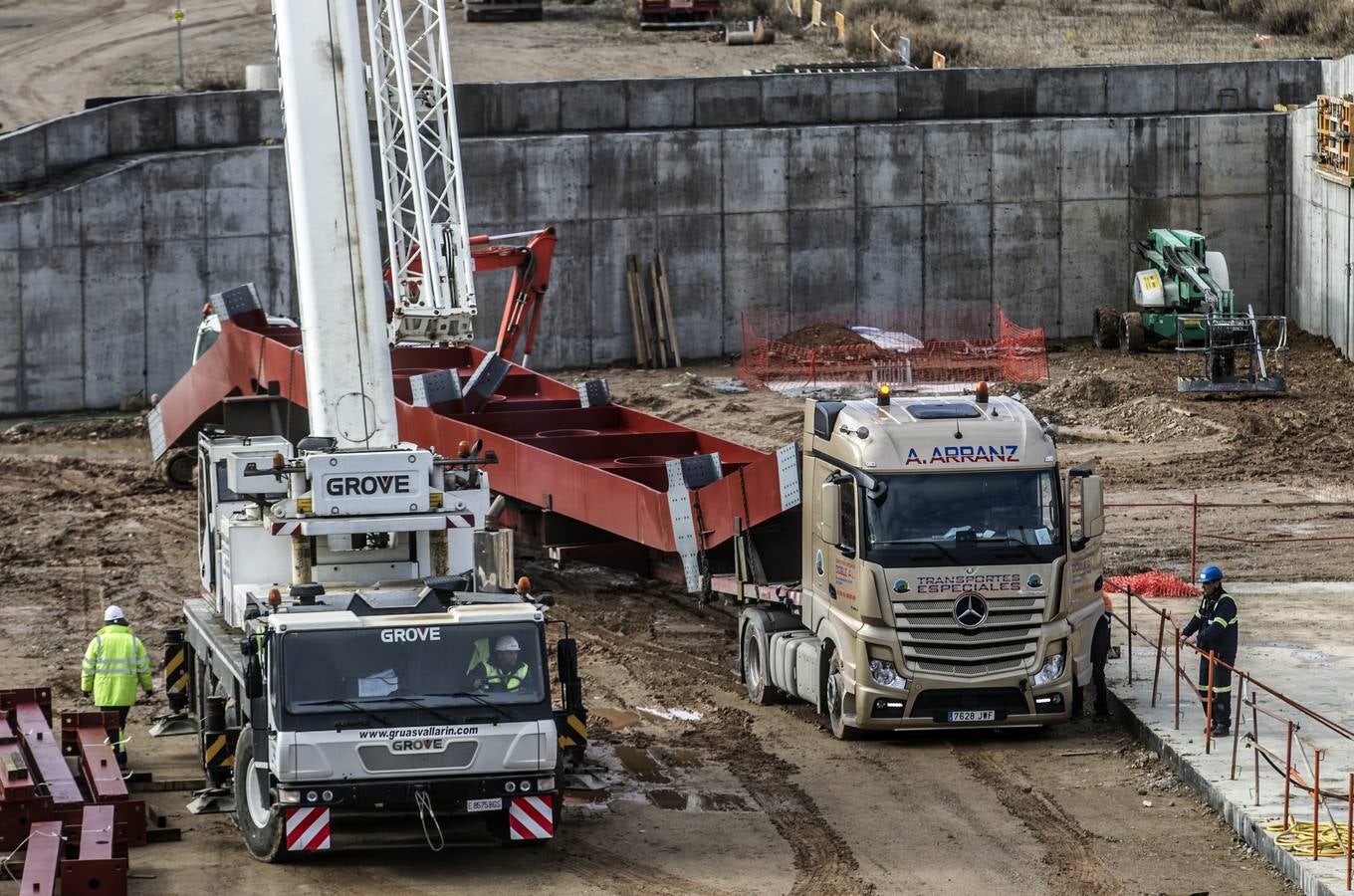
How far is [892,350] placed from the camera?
37219 millimetres

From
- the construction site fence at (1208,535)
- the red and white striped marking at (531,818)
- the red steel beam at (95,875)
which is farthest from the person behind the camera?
the construction site fence at (1208,535)

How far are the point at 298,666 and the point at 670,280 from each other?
25445 millimetres

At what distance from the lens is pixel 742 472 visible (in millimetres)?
18500

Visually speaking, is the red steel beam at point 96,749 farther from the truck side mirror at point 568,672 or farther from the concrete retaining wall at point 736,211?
the concrete retaining wall at point 736,211

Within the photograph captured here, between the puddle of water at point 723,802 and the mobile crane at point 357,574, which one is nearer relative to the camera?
the mobile crane at point 357,574

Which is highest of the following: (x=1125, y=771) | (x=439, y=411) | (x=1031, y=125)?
(x=1031, y=125)

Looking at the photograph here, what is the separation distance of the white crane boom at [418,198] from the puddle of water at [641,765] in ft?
14.0

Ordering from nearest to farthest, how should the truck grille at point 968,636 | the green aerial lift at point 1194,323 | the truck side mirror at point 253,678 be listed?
1. the truck side mirror at point 253,678
2. the truck grille at point 968,636
3. the green aerial lift at point 1194,323

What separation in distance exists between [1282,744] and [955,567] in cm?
296

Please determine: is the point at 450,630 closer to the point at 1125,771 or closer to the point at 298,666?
the point at 298,666

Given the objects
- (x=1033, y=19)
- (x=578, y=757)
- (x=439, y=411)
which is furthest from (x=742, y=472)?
(x=1033, y=19)

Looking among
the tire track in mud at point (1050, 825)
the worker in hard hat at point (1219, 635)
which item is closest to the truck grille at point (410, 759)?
the tire track in mud at point (1050, 825)

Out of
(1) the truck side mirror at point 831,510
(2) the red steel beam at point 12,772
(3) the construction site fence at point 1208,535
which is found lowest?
(3) the construction site fence at point 1208,535

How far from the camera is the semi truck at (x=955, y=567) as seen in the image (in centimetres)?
1661
